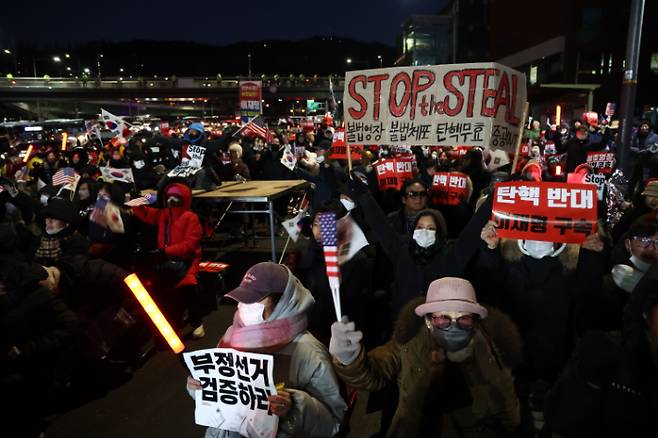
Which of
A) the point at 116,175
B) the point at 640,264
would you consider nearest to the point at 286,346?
the point at 640,264

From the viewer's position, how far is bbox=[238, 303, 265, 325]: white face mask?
103 inches

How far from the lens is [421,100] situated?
4.45 metres

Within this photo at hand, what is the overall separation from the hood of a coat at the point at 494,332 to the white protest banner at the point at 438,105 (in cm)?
191

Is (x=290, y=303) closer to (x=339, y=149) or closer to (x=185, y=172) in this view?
(x=185, y=172)

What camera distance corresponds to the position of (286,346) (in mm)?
2613

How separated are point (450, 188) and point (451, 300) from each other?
13.1 feet

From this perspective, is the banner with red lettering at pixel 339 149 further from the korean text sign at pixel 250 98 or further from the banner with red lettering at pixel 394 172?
the korean text sign at pixel 250 98

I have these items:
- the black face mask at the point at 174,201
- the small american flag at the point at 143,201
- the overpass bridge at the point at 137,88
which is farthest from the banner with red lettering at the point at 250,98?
the overpass bridge at the point at 137,88

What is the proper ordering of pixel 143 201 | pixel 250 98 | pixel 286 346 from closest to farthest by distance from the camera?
pixel 286 346 < pixel 143 201 < pixel 250 98

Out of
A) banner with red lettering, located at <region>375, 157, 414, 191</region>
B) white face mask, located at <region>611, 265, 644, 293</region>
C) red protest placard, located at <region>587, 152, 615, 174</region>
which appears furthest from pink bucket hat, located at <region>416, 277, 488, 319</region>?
red protest placard, located at <region>587, 152, 615, 174</region>

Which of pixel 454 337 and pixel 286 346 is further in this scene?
pixel 286 346

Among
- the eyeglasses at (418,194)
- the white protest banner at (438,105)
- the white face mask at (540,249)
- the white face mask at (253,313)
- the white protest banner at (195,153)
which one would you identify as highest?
the white protest banner at (438,105)

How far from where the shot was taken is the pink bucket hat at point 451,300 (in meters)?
2.47

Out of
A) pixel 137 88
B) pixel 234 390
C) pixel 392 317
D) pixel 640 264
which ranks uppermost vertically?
pixel 137 88
